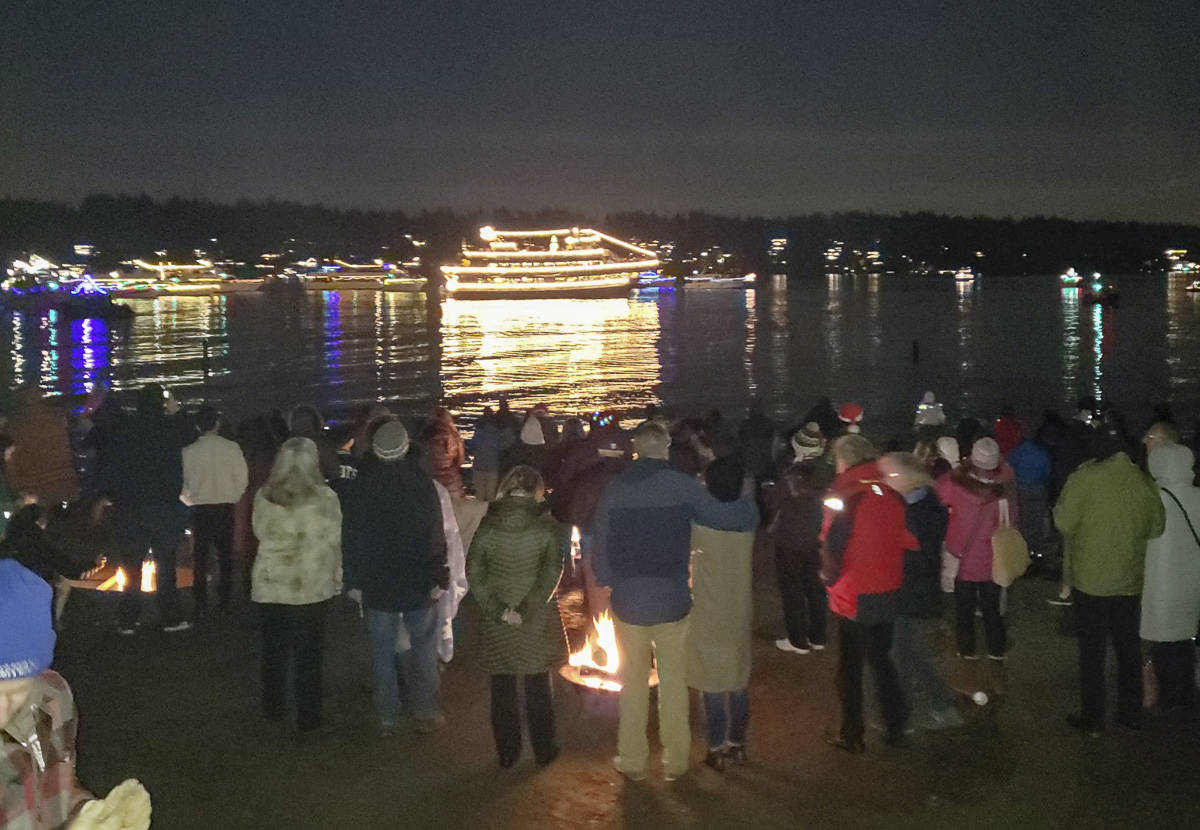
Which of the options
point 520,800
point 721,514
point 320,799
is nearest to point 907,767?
point 721,514

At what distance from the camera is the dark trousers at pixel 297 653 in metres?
5.91

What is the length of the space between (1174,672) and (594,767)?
3374 mm

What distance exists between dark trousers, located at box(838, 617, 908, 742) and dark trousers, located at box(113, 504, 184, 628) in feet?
15.3

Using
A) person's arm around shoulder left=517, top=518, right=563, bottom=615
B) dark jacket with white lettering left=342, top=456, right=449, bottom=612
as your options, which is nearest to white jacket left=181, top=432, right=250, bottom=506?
dark jacket with white lettering left=342, top=456, right=449, bottom=612

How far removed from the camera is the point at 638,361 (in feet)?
163

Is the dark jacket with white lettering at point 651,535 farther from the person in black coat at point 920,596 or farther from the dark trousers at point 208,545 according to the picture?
the dark trousers at point 208,545

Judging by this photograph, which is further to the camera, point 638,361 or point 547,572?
point 638,361

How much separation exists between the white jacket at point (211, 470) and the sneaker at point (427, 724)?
9.32 feet

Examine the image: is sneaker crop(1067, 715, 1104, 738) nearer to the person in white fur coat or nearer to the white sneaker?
the person in white fur coat

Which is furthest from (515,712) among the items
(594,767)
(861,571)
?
(861,571)

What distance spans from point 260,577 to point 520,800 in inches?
73.6

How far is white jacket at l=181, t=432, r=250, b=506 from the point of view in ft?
26.1

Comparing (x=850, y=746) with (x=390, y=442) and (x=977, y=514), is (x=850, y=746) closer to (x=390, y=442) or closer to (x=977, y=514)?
(x=977, y=514)

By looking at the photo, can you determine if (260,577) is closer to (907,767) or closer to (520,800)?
(520,800)
